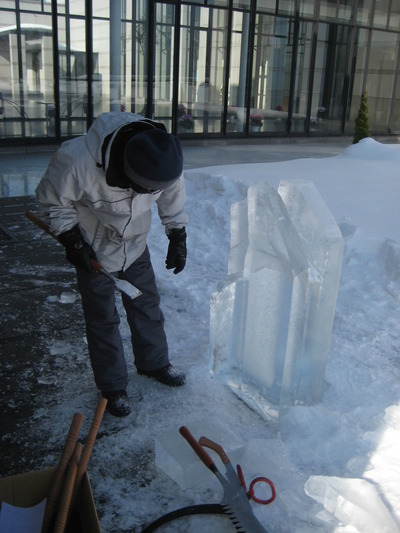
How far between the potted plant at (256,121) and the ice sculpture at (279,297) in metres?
12.8

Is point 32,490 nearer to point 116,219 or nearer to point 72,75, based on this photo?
point 116,219

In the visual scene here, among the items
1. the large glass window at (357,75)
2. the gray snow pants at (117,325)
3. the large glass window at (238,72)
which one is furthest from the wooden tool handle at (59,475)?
the large glass window at (357,75)

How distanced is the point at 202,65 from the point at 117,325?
1197cm

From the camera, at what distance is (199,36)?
45.1 feet

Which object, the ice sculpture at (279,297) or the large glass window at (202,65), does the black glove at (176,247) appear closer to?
the ice sculpture at (279,297)

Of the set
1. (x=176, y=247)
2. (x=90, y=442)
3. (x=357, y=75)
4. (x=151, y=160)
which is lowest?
(x=90, y=442)

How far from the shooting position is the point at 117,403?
10.2ft

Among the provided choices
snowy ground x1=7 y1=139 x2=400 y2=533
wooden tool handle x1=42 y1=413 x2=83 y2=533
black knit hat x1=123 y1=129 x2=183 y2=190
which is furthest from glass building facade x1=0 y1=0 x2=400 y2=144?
wooden tool handle x1=42 y1=413 x2=83 y2=533

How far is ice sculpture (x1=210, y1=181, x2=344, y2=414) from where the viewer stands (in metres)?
2.85

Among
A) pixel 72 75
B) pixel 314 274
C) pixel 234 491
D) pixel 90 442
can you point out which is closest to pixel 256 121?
pixel 72 75

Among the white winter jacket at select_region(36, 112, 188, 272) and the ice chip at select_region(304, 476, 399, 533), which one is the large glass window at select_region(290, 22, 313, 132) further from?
the ice chip at select_region(304, 476, 399, 533)

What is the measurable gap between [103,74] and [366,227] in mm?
9272

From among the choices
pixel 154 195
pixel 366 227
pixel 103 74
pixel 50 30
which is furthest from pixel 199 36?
pixel 154 195

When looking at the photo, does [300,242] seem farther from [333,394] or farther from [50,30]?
[50,30]
